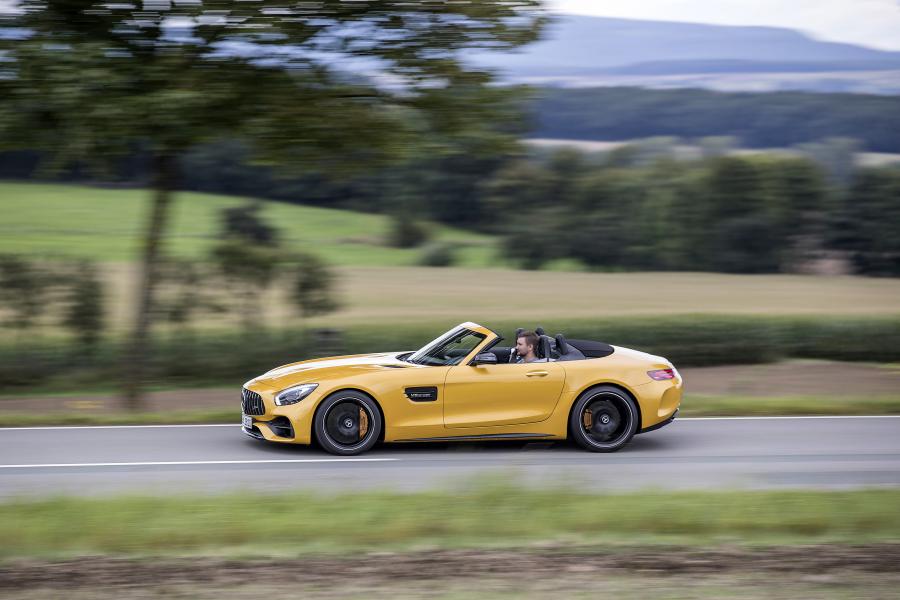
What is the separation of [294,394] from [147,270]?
4032 millimetres

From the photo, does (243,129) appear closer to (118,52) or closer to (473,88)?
(118,52)

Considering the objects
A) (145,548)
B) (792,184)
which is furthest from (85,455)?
(792,184)

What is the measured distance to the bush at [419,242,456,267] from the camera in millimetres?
23266

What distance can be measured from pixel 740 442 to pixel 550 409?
228 cm

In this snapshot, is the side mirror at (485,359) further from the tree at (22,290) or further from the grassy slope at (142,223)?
the grassy slope at (142,223)

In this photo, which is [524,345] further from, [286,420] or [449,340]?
[286,420]

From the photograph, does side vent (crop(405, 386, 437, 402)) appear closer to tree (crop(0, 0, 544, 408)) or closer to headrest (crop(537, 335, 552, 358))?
headrest (crop(537, 335, 552, 358))

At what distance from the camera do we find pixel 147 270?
1299 cm

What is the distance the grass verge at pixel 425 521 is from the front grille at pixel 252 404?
7.97 ft

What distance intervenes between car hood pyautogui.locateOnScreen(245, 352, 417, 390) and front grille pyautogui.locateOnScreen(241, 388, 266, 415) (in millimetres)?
98

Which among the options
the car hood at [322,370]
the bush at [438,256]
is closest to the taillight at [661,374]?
the car hood at [322,370]

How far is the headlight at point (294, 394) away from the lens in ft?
32.3

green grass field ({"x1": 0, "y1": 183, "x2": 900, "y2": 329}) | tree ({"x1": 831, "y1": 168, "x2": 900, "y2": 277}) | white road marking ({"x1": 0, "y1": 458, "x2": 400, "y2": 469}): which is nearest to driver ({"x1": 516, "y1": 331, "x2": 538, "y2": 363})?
white road marking ({"x1": 0, "y1": 458, "x2": 400, "y2": 469})

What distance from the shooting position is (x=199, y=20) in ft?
38.2
